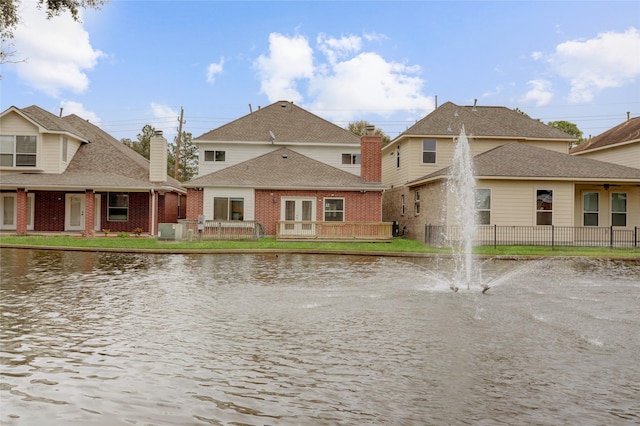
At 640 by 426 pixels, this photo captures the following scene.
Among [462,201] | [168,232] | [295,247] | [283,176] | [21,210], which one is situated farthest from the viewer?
[283,176]

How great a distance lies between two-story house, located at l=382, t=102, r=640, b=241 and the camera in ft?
88.7

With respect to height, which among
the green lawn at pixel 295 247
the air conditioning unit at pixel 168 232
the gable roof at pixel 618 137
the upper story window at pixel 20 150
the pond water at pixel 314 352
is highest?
the gable roof at pixel 618 137

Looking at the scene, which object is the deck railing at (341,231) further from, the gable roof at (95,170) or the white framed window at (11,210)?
the white framed window at (11,210)

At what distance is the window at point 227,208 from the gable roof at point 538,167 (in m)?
10.6

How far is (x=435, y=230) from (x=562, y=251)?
5.85m

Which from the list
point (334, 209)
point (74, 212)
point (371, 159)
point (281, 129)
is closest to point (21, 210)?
point (74, 212)

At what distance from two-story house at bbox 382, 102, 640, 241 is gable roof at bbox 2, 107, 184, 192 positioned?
14.9 meters

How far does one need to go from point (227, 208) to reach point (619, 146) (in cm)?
2496

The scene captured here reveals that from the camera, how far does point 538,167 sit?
27312mm

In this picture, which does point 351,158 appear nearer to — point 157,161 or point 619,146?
point 157,161

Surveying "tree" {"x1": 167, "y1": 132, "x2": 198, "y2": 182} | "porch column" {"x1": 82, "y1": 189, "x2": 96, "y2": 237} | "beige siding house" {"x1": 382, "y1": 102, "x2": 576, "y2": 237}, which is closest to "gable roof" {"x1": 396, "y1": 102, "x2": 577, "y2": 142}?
"beige siding house" {"x1": 382, "y1": 102, "x2": 576, "y2": 237}

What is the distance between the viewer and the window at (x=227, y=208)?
30938 millimetres

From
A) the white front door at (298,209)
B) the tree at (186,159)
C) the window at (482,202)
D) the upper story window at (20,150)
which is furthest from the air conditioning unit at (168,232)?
the tree at (186,159)

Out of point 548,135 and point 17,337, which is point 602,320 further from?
point 548,135
